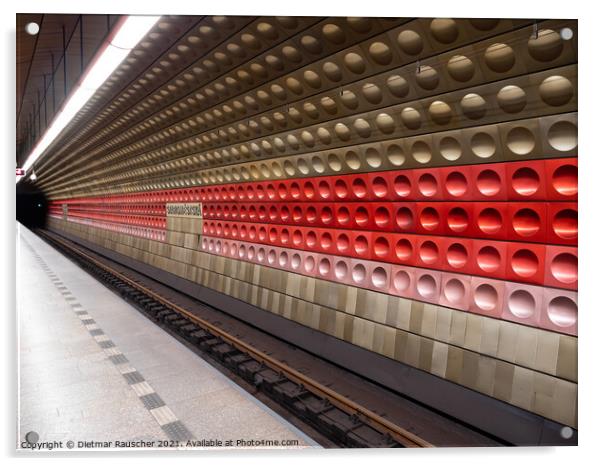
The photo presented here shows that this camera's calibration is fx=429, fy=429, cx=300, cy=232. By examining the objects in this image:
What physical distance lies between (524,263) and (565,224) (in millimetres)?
386

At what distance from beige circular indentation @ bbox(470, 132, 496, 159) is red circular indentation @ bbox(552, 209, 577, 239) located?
25.3 inches

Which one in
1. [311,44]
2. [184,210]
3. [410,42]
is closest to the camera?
[410,42]

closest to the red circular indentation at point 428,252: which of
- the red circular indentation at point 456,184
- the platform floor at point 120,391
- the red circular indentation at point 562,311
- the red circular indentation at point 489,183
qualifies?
the red circular indentation at point 456,184

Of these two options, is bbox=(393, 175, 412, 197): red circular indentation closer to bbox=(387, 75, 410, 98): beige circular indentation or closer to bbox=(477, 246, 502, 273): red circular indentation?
bbox=(387, 75, 410, 98): beige circular indentation

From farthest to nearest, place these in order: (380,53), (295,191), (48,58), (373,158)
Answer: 1. (295,191)
2. (48,58)
3. (373,158)
4. (380,53)

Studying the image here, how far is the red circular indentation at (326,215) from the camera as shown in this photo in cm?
478

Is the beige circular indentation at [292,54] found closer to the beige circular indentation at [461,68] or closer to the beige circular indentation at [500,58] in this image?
the beige circular indentation at [461,68]

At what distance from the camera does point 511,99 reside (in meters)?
2.94

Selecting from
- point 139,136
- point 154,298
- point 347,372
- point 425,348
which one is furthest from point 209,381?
point 139,136

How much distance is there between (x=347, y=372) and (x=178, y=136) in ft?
15.3

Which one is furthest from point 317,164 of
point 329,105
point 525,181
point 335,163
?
point 525,181

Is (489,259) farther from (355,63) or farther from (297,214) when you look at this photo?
(297,214)

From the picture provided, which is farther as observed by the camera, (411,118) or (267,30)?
(267,30)

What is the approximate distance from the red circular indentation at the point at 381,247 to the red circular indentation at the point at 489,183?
1.08 meters
